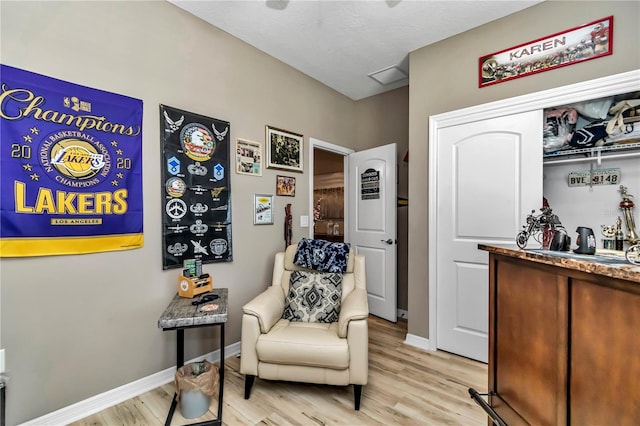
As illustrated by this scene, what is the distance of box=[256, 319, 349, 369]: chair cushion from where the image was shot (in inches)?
68.6

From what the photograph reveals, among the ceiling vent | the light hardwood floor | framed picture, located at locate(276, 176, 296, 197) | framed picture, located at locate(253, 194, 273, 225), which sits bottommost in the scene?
the light hardwood floor

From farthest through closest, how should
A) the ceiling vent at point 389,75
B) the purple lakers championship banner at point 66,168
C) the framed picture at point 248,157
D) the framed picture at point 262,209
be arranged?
1. the ceiling vent at point 389,75
2. the framed picture at point 262,209
3. the framed picture at point 248,157
4. the purple lakers championship banner at point 66,168

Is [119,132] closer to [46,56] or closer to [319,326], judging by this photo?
[46,56]

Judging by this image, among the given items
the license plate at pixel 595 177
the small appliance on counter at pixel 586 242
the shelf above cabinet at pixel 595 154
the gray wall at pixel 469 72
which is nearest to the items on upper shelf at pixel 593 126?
the shelf above cabinet at pixel 595 154

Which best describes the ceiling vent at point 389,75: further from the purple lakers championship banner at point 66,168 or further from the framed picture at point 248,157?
the purple lakers championship banner at point 66,168

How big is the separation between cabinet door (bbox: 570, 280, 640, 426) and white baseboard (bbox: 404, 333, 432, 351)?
68.0 inches

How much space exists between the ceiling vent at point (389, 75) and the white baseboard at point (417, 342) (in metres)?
2.70

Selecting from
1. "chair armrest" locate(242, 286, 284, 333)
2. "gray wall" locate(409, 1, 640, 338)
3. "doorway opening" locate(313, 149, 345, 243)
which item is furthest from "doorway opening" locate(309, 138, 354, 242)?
"chair armrest" locate(242, 286, 284, 333)

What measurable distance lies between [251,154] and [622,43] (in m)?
2.74

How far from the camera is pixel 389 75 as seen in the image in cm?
313

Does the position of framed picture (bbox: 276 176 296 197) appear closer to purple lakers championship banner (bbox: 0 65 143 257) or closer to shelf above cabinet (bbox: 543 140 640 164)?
purple lakers championship banner (bbox: 0 65 143 257)

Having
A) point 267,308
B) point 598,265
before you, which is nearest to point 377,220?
point 267,308

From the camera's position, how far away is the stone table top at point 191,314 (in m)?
1.59

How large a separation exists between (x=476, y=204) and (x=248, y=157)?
2018 millimetres
